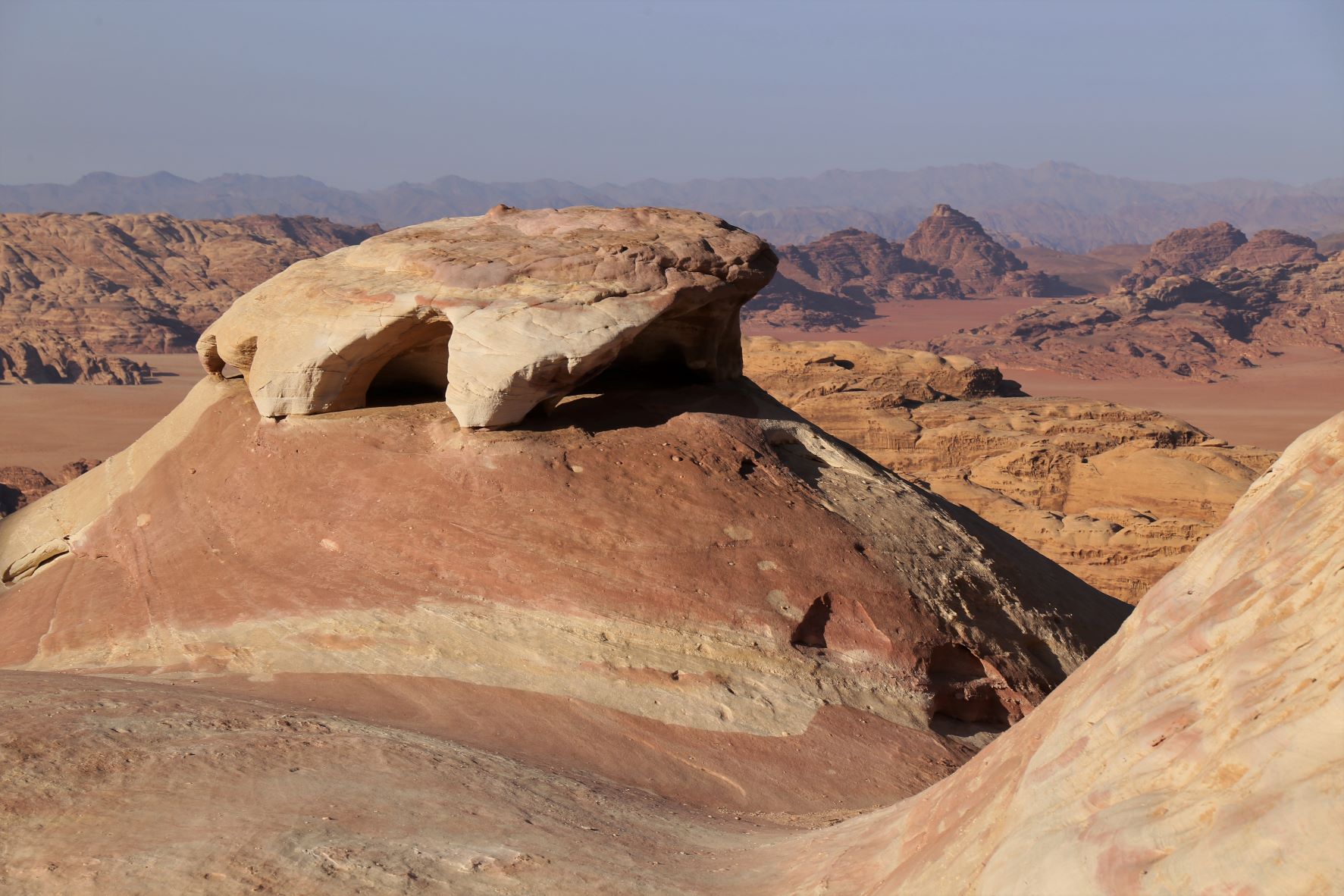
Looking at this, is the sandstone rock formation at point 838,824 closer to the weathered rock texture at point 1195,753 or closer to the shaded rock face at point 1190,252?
the weathered rock texture at point 1195,753

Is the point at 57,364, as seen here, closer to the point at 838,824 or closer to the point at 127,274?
the point at 127,274

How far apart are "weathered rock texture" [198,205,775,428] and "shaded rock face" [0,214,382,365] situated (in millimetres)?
33592

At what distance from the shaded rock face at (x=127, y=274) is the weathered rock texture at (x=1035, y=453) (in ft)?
94.2

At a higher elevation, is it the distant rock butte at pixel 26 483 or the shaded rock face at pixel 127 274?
the shaded rock face at pixel 127 274

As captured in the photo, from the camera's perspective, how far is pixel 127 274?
50125 millimetres

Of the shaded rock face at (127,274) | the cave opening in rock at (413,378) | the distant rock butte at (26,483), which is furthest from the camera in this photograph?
the shaded rock face at (127,274)

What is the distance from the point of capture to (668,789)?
5.45 meters

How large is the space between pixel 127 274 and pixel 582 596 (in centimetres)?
4989

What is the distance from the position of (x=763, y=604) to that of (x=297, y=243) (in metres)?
57.0

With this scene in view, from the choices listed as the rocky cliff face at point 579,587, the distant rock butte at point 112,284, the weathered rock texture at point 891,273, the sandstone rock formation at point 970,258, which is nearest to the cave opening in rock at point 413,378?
the rocky cliff face at point 579,587

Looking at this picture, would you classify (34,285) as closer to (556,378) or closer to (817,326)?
(817,326)

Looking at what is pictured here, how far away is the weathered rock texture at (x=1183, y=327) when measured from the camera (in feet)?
144

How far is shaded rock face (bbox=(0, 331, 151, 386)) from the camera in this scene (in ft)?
113

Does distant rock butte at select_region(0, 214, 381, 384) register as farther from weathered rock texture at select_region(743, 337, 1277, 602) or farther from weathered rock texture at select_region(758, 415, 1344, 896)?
weathered rock texture at select_region(758, 415, 1344, 896)
